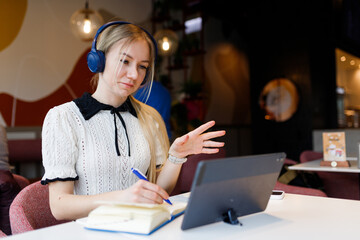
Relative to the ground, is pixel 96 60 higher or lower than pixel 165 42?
lower

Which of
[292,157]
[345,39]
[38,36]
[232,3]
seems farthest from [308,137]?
[38,36]

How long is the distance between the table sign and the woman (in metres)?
1.71

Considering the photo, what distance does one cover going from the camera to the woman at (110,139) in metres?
1.21

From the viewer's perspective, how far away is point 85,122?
1.40 m

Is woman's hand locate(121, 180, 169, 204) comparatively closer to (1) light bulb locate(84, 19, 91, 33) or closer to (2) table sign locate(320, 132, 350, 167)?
(2) table sign locate(320, 132, 350, 167)

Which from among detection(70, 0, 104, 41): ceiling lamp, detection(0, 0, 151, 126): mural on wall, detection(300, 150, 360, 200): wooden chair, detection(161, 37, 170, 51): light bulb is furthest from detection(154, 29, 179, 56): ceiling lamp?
detection(300, 150, 360, 200): wooden chair

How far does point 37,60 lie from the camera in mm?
4312

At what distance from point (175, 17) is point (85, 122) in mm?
5057

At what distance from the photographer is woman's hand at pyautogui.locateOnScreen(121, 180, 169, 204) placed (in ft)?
3.16

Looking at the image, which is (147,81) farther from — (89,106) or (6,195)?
(6,195)

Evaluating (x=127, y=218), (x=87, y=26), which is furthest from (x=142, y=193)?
(x=87, y=26)

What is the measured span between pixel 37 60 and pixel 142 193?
389 cm

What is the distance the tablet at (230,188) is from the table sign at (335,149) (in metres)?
1.91

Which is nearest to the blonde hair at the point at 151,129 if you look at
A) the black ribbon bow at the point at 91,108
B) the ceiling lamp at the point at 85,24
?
the black ribbon bow at the point at 91,108
